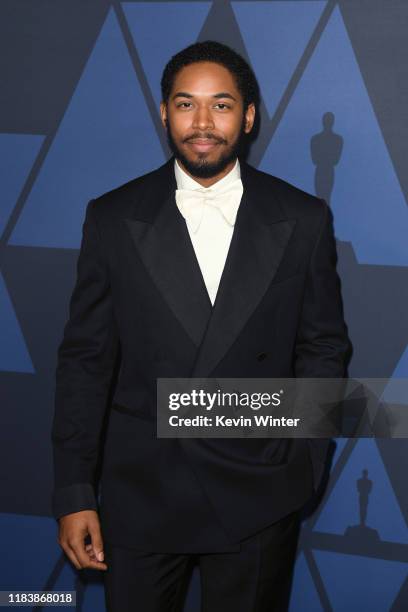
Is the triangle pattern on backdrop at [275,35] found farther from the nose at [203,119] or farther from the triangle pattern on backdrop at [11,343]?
the triangle pattern on backdrop at [11,343]

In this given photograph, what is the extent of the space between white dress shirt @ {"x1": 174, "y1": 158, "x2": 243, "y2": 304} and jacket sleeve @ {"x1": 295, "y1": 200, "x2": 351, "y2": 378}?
229 millimetres

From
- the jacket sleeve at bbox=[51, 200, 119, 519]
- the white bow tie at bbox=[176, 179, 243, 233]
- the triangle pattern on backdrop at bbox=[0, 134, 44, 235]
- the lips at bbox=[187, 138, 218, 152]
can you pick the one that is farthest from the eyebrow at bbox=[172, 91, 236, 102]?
the triangle pattern on backdrop at bbox=[0, 134, 44, 235]

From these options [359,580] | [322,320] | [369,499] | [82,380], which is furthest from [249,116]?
[359,580]

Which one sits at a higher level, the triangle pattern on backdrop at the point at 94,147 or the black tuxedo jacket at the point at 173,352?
the triangle pattern on backdrop at the point at 94,147

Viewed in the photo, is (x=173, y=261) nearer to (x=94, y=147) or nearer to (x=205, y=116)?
(x=205, y=116)

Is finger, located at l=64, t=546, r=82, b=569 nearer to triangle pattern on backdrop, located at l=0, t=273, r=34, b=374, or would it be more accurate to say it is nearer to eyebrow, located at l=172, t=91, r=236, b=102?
triangle pattern on backdrop, located at l=0, t=273, r=34, b=374

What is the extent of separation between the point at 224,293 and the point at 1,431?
1132 mm

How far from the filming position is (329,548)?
8.02 feet

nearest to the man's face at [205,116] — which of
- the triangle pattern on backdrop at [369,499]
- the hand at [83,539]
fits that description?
the hand at [83,539]

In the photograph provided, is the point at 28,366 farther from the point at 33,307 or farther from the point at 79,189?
the point at 79,189

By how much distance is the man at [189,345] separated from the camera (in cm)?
181

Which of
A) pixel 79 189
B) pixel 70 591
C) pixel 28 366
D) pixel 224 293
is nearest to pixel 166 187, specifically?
pixel 224 293

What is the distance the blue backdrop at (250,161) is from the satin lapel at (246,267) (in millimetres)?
369

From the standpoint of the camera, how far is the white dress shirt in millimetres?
1850
